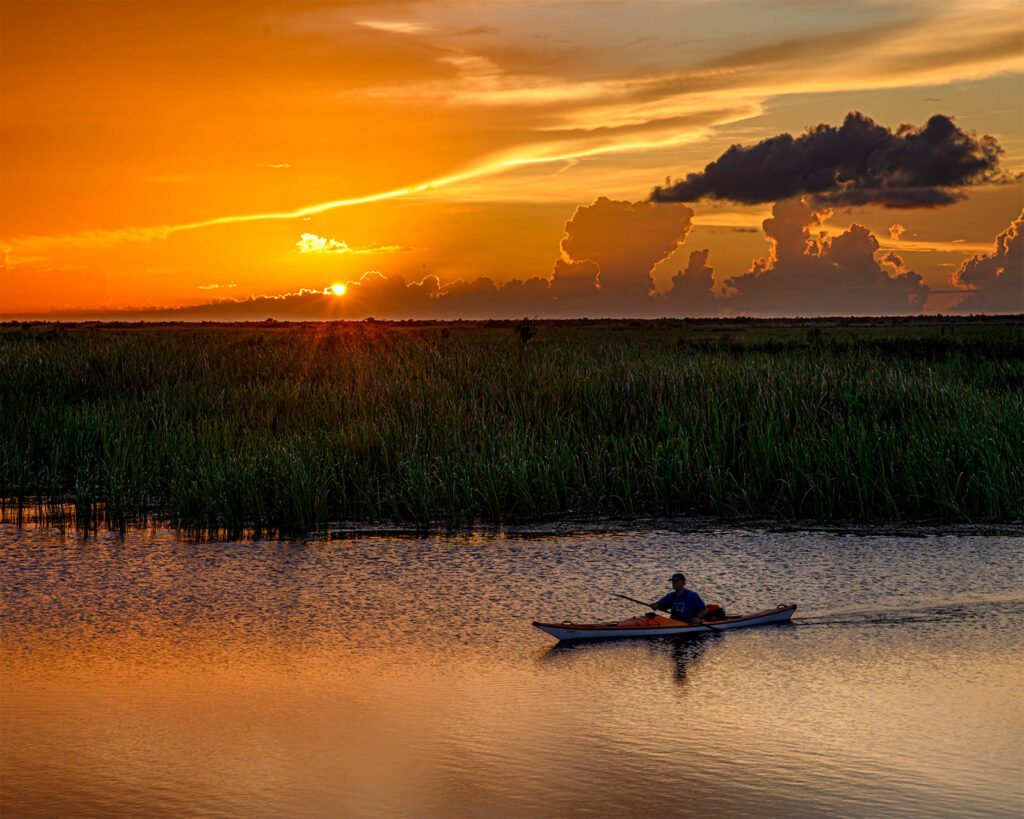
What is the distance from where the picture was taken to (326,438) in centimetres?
1769

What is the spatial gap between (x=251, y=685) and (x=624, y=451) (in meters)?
9.16

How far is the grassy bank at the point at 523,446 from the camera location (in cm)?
1514

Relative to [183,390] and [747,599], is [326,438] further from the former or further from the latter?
[747,599]

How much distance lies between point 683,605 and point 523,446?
7.24 metres

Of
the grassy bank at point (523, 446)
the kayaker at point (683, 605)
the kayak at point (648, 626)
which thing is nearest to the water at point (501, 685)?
the kayak at point (648, 626)

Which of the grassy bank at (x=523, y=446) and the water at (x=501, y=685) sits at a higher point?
the grassy bank at (x=523, y=446)

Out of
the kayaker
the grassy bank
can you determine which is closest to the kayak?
the kayaker

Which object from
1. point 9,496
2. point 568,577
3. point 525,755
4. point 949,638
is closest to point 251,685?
point 525,755

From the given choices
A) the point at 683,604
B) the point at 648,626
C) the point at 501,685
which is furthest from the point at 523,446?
the point at 501,685

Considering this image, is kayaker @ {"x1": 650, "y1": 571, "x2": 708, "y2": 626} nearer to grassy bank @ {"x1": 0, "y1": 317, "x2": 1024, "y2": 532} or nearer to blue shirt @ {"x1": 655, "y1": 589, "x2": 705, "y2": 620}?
blue shirt @ {"x1": 655, "y1": 589, "x2": 705, "y2": 620}

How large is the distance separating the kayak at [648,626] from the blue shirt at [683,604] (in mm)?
99

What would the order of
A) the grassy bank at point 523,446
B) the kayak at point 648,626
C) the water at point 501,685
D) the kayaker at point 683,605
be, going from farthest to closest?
the grassy bank at point 523,446 < the kayaker at point 683,605 < the kayak at point 648,626 < the water at point 501,685

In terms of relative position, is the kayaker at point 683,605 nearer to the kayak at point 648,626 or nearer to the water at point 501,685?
the kayak at point 648,626

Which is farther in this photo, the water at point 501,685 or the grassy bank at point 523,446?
the grassy bank at point 523,446
